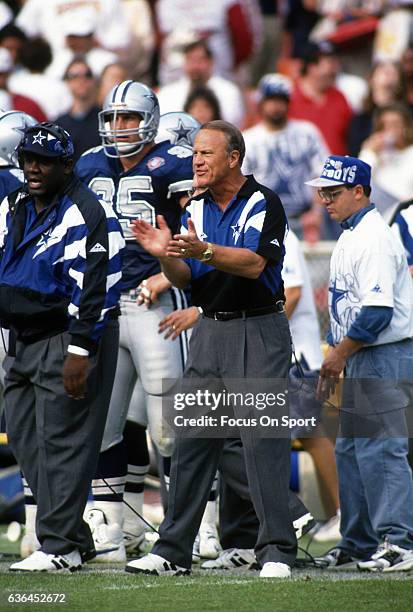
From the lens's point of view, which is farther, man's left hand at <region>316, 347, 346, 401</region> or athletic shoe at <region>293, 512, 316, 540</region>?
athletic shoe at <region>293, 512, 316, 540</region>

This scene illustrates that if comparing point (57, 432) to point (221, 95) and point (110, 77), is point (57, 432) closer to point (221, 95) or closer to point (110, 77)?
point (110, 77)

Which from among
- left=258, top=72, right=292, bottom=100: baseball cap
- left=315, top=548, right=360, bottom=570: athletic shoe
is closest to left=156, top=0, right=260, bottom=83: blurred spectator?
left=258, top=72, right=292, bottom=100: baseball cap

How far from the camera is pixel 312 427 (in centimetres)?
859

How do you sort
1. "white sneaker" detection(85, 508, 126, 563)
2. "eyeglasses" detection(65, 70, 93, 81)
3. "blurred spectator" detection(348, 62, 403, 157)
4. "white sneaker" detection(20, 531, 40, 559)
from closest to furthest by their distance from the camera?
"white sneaker" detection(85, 508, 126, 563), "white sneaker" detection(20, 531, 40, 559), "eyeglasses" detection(65, 70, 93, 81), "blurred spectator" detection(348, 62, 403, 157)

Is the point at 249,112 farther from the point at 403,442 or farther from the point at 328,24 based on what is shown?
the point at 403,442

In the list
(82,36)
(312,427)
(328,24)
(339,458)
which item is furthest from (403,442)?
(328,24)

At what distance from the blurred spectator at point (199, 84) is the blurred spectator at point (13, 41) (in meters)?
1.57

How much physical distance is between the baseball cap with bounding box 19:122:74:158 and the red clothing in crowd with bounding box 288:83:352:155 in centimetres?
699

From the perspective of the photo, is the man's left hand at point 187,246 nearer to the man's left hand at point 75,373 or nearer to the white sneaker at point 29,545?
the man's left hand at point 75,373

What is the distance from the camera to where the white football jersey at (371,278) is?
7.47 m

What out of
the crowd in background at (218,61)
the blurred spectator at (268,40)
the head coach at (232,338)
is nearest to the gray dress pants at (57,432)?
the head coach at (232,338)

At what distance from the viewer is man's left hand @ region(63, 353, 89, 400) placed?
7.11m

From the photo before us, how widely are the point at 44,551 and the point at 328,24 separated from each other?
994 centimetres

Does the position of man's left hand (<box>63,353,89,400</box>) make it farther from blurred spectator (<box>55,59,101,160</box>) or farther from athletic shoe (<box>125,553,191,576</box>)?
blurred spectator (<box>55,59,101,160</box>)
